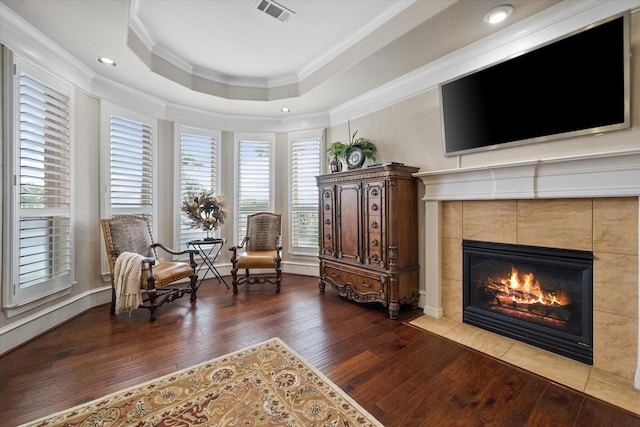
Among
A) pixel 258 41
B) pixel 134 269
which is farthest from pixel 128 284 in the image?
pixel 258 41

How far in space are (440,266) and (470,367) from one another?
1105mm

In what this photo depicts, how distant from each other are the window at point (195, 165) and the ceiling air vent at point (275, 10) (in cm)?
242

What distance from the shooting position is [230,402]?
5.43 feet

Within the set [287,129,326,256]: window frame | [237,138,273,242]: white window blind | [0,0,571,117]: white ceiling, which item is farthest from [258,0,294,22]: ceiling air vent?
[237,138,273,242]: white window blind

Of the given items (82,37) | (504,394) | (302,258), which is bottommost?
A: (504,394)

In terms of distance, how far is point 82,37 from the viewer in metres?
2.46

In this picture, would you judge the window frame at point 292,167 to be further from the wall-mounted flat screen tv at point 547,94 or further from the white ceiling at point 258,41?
the wall-mounted flat screen tv at point 547,94

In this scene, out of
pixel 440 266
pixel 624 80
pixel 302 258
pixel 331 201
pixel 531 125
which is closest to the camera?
pixel 624 80

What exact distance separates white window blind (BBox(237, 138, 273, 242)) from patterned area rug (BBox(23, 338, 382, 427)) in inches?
116

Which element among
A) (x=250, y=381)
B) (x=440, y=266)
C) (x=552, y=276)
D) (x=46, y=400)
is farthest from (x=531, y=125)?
(x=46, y=400)

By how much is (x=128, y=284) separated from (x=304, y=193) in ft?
9.02

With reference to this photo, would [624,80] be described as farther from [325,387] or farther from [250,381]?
[250,381]

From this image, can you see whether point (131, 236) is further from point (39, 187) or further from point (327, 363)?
point (327, 363)

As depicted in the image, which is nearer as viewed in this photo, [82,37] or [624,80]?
[624,80]
